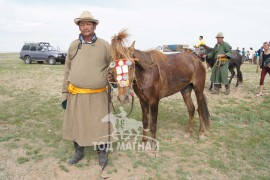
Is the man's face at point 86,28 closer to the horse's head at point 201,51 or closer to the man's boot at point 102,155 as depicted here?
the man's boot at point 102,155

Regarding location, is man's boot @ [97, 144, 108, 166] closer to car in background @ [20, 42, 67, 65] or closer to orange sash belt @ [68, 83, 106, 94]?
orange sash belt @ [68, 83, 106, 94]

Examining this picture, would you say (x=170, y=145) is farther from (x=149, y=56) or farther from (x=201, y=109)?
(x=149, y=56)

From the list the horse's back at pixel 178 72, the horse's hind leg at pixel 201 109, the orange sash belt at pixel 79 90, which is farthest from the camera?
the horse's hind leg at pixel 201 109

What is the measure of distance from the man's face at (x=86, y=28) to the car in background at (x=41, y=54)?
18190 mm

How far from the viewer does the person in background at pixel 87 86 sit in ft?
10.5

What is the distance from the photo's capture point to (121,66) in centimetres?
310

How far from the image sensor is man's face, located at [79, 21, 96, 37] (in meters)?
3.15

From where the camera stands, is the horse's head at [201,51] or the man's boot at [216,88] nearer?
the man's boot at [216,88]

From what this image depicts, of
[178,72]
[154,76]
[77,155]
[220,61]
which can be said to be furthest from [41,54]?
[154,76]

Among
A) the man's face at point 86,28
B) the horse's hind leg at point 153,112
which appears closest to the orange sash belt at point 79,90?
the man's face at point 86,28

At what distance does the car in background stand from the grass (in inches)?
545

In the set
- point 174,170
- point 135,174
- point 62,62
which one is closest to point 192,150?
point 174,170

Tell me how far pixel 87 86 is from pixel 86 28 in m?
0.75

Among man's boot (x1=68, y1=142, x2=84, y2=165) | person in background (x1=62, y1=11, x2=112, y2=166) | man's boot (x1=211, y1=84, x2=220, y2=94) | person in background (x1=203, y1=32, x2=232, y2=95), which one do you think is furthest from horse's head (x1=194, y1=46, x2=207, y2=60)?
man's boot (x1=68, y1=142, x2=84, y2=165)
